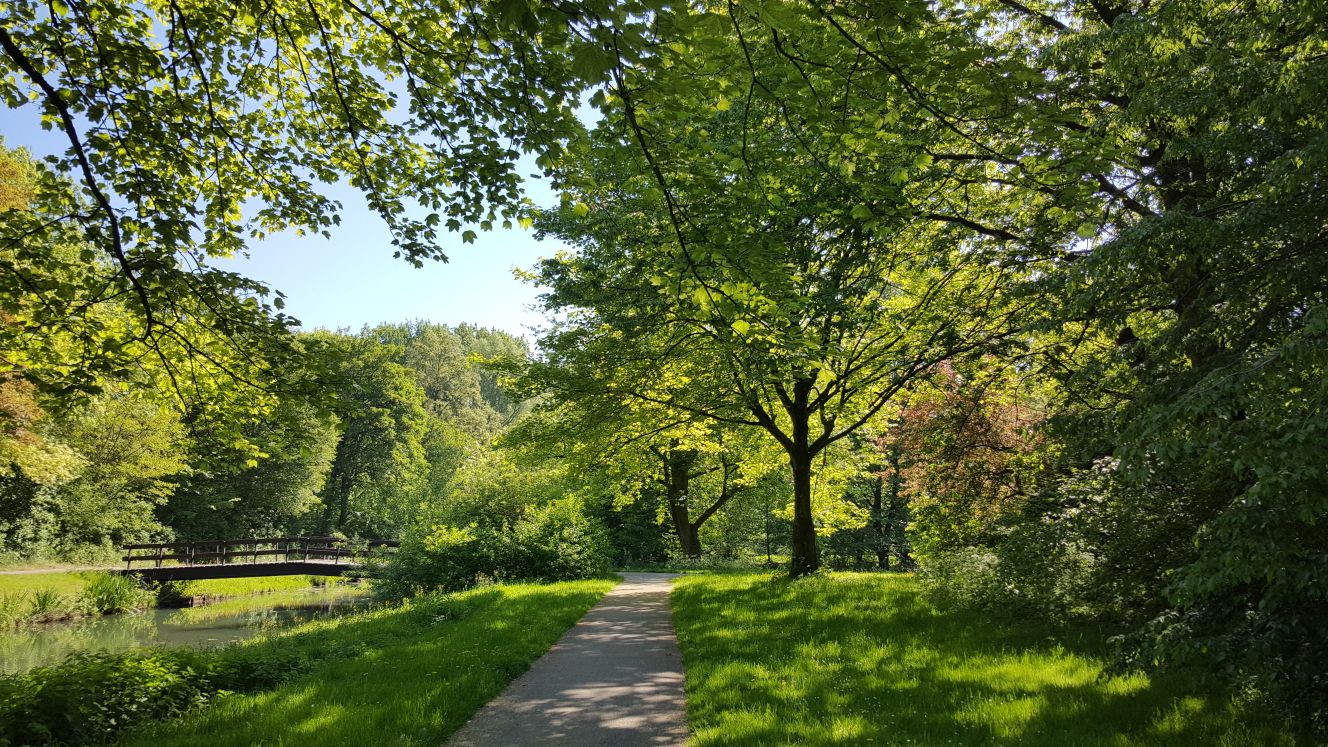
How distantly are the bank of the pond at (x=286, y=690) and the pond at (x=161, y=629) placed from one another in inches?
267

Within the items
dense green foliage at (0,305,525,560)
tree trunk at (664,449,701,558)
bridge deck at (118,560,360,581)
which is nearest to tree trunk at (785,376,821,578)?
dense green foliage at (0,305,525,560)

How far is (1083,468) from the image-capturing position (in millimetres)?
8391

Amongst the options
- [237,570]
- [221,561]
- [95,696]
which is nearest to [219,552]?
[221,561]

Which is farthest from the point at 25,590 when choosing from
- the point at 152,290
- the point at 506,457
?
the point at 152,290

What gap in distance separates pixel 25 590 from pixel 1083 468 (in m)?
27.2

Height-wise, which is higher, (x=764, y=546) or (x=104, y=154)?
(x=104, y=154)

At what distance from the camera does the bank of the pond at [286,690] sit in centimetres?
547

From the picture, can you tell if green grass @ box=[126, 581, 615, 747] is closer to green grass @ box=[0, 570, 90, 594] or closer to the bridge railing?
green grass @ box=[0, 570, 90, 594]

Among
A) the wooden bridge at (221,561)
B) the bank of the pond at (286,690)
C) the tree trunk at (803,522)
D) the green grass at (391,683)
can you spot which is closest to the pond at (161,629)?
the wooden bridge at (221,561)

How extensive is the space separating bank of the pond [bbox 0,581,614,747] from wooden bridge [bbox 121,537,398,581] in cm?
1758

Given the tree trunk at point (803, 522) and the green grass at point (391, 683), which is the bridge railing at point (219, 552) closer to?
the green grass at point (391, 683)

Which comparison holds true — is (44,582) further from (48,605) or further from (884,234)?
(884,234)

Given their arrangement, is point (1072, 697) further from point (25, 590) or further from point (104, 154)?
point (25, 590)

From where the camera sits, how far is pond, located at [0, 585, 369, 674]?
585 inches
